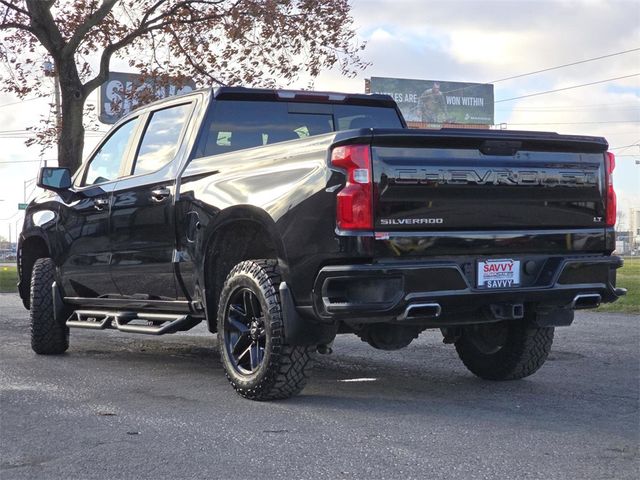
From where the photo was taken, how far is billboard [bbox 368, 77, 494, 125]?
84.1 metres

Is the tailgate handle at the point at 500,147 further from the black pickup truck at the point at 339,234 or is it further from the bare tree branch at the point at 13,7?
the bare tree branch at the point at 13,7

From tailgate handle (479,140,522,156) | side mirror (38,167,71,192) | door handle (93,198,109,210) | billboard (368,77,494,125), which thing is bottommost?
door handle (93,198,109,210)

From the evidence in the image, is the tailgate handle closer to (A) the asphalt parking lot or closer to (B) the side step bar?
(A) the asphalt parking lot

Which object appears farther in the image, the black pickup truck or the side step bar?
the side step bar

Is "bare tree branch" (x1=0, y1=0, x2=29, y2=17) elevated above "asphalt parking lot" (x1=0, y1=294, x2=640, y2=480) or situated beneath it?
elevated above

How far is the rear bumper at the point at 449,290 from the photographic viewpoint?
5207 millimetres

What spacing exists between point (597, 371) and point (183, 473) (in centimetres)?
406

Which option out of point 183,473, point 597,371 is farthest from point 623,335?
point 183,473

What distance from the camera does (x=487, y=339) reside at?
6.96 meters

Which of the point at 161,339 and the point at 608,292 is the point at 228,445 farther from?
the point at 161,339

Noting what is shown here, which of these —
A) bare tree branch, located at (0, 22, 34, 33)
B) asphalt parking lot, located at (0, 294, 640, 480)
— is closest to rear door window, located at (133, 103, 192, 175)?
asphalt parking lot, located at (0, 294, 640, 480)

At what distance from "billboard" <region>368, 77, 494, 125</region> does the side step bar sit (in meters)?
76.5

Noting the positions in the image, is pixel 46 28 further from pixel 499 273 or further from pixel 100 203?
pixel 499 273

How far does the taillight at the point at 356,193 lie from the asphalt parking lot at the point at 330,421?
1.10 meters
